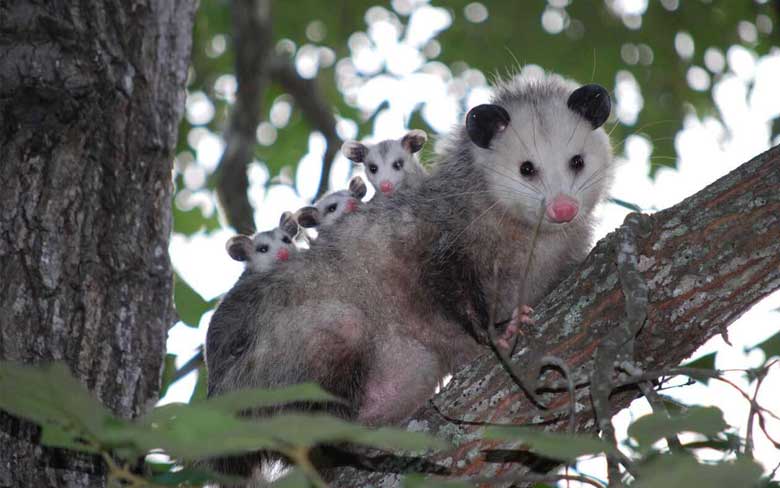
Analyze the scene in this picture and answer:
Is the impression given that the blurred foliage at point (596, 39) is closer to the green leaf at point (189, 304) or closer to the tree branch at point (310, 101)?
the tree branch at point (310, 101)

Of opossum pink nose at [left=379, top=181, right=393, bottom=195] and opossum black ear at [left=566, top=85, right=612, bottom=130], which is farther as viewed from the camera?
opossum pink nose at [left=379, top=181, right=393, bottom=195]

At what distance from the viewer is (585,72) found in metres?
4.25

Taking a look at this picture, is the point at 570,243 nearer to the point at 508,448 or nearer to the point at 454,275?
the point at 454,275

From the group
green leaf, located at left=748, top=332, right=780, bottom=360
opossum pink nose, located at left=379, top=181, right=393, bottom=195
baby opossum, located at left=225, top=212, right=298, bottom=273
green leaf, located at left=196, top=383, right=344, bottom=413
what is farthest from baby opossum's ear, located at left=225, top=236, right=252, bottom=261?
green leaf, located at left=196, top=383, right=344, bottom=413

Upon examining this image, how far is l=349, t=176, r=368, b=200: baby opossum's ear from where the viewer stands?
3.61 m

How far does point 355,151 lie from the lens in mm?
3896

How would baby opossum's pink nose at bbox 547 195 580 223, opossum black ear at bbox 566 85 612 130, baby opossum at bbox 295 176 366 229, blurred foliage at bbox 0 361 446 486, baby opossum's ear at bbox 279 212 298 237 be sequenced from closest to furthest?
blurred foliage at bbox 0 361 446 486 < baby opossum's pink nose at bbox 547 195 580 223 < opossum black ear at bbox 566 85 612 130 < baby opossum at bbox 295 176 366 229 < baby opossum's ear at bbox 279 212 298 237

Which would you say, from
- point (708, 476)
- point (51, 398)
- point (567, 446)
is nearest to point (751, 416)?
point (567, 446)

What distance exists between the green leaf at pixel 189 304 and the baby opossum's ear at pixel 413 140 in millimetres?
1486

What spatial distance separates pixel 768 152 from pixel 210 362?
5.44ft

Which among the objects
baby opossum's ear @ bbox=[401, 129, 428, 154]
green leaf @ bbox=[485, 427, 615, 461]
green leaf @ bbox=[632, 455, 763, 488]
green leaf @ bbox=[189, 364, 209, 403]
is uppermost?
baby opossum's ear @ bbox=[401, 129, 428, 154]

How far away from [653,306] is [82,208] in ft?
4.55

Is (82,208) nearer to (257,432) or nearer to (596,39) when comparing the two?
(257,432)

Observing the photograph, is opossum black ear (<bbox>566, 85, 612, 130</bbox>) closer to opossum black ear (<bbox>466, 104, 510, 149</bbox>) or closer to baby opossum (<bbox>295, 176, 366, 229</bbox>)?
opossum black ear (<bbox>466, 104, 510, 149</bbox>)
